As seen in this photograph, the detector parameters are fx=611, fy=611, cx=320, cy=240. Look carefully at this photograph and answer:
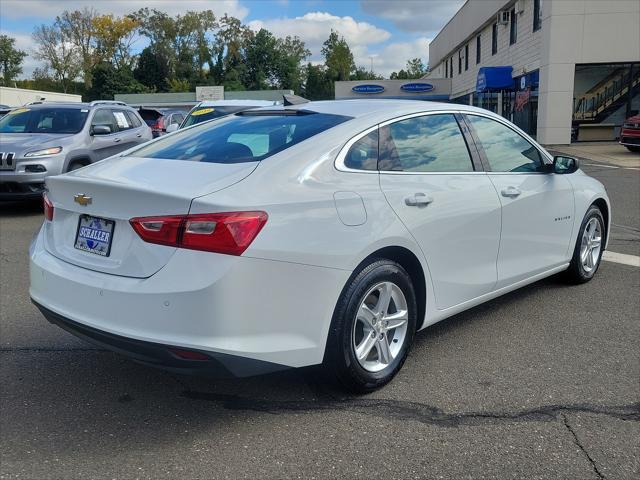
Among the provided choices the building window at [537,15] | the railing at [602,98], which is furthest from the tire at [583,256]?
the building window at [537,15]

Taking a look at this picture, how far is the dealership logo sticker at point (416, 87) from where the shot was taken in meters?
52.6

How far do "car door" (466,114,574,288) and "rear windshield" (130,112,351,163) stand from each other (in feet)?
4.42

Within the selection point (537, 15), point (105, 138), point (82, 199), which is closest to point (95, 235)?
point (82, 199)

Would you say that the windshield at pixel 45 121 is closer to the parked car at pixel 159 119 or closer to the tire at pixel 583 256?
the parked car at pixel 159 119

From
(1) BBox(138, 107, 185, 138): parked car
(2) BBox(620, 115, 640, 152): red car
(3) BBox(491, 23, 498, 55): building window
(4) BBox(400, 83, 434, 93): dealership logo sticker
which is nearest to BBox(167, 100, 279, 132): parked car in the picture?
(1) BBox(138, 107, 185, 138): parked car

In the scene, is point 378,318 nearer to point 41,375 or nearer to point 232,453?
point 232,453

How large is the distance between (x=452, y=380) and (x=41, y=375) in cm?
250

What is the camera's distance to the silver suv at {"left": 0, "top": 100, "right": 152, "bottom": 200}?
910 centimetres

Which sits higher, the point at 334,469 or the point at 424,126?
the point at 424,126

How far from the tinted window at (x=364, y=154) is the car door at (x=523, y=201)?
1073 mm

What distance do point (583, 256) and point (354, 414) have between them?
3.23 m

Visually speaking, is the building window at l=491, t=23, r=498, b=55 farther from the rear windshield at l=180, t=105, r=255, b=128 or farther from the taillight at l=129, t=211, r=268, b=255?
the taillight at l=129, t=211, r=268, b=255

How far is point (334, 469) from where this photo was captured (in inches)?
108

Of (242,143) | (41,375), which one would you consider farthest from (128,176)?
(41,375)
